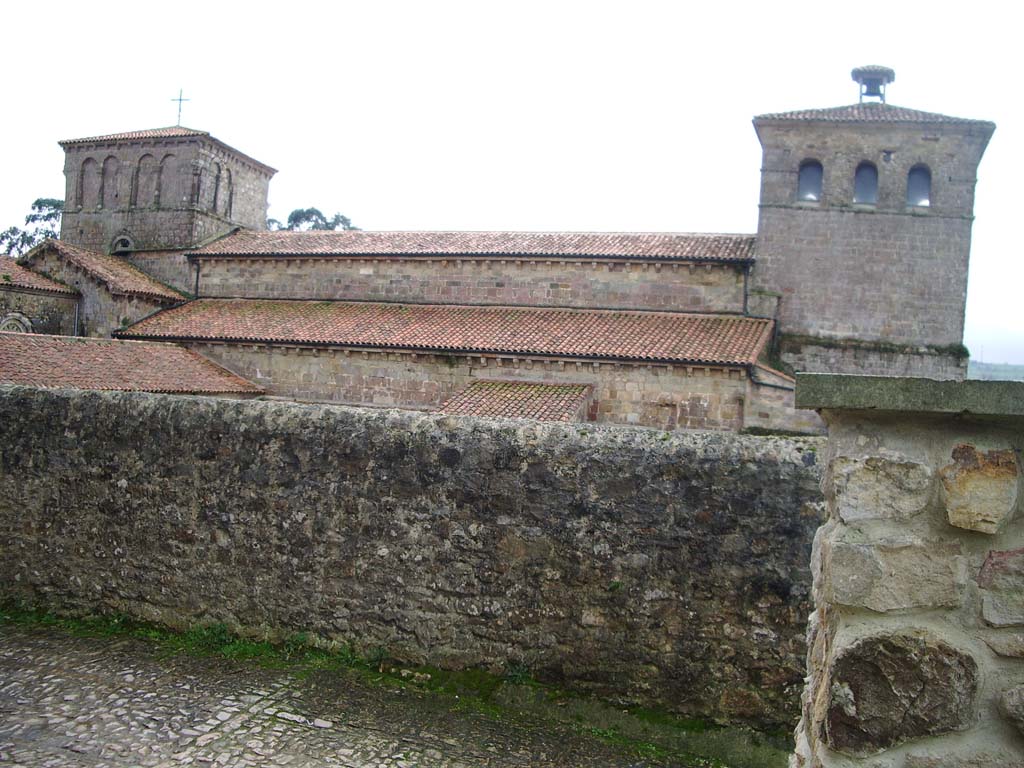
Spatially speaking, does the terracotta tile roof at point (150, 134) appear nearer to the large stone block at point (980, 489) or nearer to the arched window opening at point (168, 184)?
the arched window opening at point (168, 184)

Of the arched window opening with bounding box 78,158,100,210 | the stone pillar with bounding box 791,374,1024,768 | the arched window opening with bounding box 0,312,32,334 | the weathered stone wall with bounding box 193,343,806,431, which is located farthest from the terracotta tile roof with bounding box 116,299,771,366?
the stone pillar with bounding box 791,374,1024,768

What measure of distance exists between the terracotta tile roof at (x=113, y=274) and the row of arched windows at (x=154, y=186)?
10.1 feet

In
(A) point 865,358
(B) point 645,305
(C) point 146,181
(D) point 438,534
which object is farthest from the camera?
(C) point 146,181

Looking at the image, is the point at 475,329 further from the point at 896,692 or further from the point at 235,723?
the point at 896,692

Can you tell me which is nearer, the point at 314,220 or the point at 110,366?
the point at 110,366

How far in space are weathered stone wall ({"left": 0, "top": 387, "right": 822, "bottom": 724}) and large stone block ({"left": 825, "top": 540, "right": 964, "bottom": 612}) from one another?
257 cm

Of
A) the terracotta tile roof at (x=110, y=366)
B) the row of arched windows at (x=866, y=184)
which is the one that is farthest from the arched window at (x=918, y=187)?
the terracotta tile roof at (x=110, y=366)

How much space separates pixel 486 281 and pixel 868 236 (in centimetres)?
936

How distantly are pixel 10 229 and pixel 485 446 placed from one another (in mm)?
53893

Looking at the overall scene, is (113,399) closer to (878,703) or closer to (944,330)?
(878,703)

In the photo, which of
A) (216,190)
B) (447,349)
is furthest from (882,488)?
(216,190)

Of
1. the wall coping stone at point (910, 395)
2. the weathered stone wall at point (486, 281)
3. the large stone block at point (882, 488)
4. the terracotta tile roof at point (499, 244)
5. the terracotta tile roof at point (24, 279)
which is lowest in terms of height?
the large stone block at point (882, 488)

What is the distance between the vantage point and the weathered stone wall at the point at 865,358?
18.6m

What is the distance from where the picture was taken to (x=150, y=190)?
26.7m
